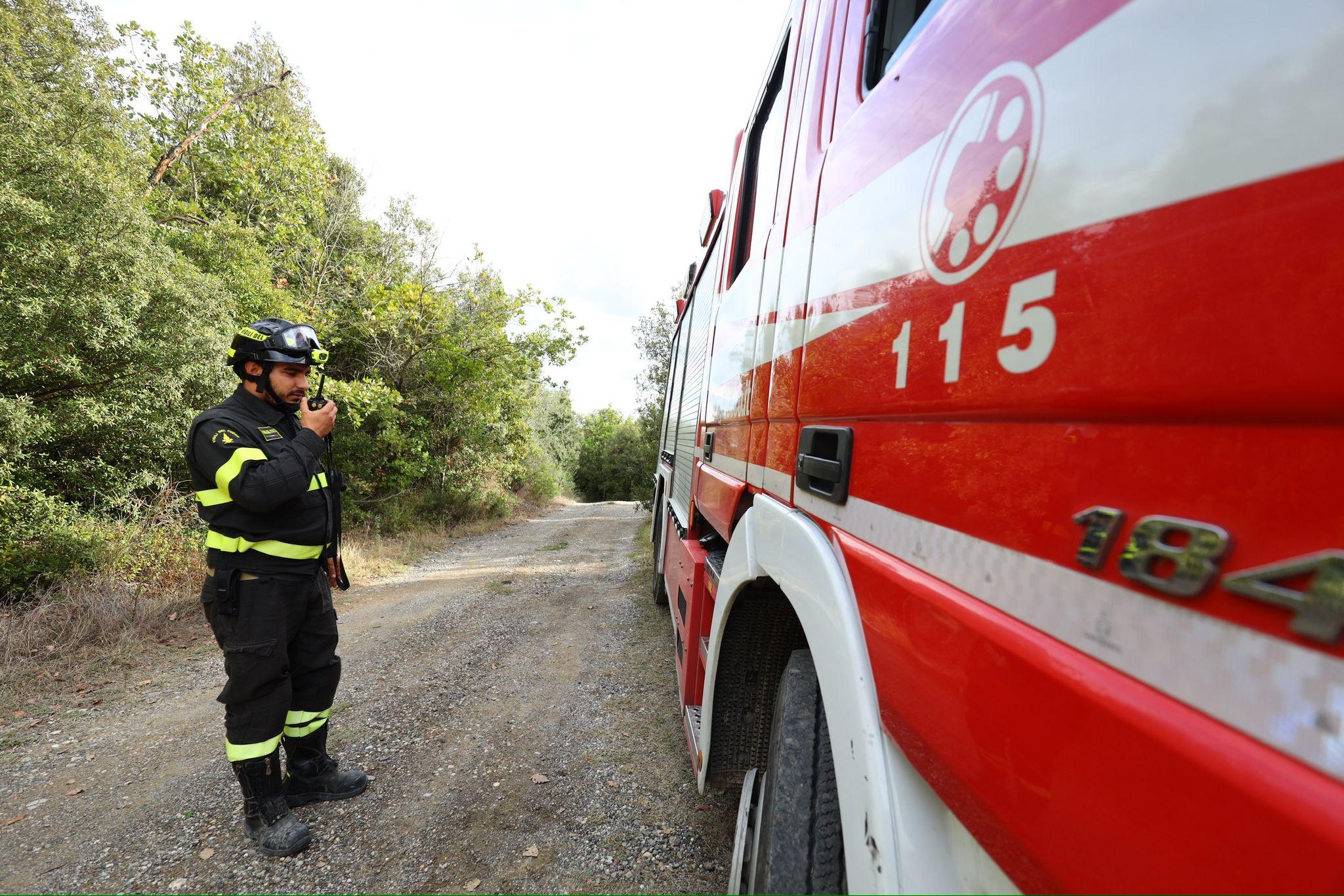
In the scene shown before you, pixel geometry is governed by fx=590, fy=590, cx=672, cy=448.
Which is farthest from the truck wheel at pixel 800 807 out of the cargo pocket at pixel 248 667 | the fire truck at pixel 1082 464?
the cargo pocket at pixel 248 667

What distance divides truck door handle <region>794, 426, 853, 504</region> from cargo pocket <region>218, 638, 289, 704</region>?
7.37 feet

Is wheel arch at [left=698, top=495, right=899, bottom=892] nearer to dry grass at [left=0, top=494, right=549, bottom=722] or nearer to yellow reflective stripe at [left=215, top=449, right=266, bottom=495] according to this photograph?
yellow reflective stripe at [left=215, top=449, right=266, bottom=495]

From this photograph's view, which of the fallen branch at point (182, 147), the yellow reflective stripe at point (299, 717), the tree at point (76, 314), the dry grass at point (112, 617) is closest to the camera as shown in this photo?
the yellow reflective stripe at point (299, 717)

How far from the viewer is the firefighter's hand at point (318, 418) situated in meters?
2.50

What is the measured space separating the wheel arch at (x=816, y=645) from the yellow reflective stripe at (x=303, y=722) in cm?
187

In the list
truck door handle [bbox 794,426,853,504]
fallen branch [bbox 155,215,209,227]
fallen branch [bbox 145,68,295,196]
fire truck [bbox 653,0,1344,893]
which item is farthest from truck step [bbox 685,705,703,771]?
fallen branch [bbox 145,68,295,196]

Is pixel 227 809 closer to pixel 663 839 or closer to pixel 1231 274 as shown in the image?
pixel 663 839

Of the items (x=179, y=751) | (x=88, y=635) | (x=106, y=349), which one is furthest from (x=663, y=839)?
(x=106, y=349)

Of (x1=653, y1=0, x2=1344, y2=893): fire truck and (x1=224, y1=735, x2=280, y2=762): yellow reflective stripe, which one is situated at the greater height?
(x1=653, y1=0, x2=1344, y2=893): fire truck

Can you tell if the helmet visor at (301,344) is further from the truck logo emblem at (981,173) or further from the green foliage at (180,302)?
the green foliage at (180,302)

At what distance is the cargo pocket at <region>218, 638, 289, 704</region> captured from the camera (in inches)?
91.0

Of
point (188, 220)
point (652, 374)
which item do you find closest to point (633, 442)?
point (652, 374)

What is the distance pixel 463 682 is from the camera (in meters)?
4.15

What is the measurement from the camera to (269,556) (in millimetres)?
2363
